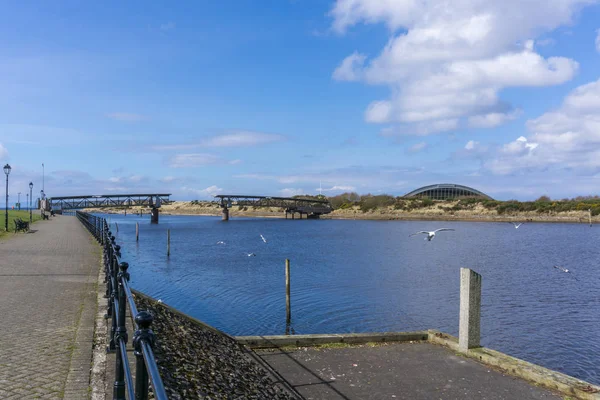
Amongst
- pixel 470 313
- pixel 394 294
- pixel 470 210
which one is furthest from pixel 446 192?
pixel 470 313

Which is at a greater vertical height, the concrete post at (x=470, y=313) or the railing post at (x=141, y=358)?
the railing post at (x=141, y=358)

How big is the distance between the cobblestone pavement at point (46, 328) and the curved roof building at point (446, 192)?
172 m

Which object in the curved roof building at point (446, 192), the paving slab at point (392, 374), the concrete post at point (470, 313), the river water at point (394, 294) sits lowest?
the river water at point (394, 294)

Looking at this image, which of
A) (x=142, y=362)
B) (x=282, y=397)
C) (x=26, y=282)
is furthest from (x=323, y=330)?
(x=142, y=362)

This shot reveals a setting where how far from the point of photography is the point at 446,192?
599ft

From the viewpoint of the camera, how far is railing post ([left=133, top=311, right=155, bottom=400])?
3156mm

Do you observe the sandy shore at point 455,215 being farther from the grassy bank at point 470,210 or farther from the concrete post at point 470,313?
the concrete post at point 470,313

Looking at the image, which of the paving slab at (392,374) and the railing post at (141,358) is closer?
the railing post at (141,358)

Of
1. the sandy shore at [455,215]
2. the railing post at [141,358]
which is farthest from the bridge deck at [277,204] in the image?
the railing post at [141,358]

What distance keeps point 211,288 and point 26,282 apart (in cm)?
1393

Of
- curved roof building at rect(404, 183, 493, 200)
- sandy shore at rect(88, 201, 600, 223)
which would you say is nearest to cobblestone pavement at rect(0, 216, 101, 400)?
sandy shore at rect(88, 201, 600, 223)

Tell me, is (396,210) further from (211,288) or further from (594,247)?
(211,288)

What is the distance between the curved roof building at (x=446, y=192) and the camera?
590 ft

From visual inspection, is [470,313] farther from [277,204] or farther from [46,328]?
[277,204]
